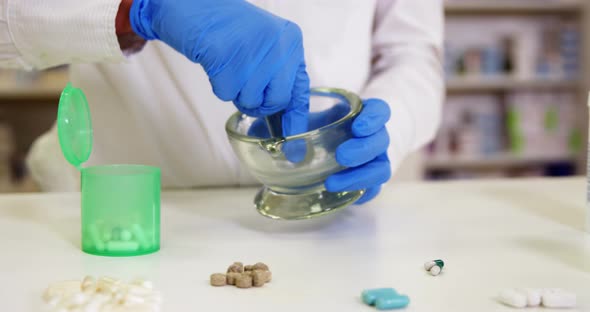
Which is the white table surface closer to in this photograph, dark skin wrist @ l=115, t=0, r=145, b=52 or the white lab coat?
the white lab coat

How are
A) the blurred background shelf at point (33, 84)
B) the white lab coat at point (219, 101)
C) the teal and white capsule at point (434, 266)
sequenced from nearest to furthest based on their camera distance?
the teal and white capsule at point (434, 266), the white lab coat at point (219, 101), the blurred background shelf at point (33, 84)

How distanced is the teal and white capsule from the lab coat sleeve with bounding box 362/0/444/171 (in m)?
0.40

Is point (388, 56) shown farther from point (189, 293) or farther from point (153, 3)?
point (189, 293)

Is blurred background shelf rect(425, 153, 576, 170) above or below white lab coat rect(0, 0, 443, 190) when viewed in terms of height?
below

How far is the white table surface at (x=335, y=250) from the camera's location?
0.65m

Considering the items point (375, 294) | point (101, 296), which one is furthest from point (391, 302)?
point (101, 296)

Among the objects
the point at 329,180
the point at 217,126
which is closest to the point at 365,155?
the point at 329,180

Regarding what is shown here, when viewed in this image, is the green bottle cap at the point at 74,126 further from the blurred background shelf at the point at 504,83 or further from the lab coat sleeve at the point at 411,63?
the blurred background shelf at the point at 504,83

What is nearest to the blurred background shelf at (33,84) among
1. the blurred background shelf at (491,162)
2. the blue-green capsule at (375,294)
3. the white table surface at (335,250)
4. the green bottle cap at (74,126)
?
the blurred background shelf at (491,162)

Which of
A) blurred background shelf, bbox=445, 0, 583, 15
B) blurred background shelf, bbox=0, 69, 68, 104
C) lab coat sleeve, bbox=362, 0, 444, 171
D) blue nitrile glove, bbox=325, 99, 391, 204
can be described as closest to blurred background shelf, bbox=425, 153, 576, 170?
blurred background shelf, bbox=445, 0, 583, 15

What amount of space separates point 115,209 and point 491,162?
280 cm

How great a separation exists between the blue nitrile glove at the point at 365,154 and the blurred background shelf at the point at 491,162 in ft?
7.73

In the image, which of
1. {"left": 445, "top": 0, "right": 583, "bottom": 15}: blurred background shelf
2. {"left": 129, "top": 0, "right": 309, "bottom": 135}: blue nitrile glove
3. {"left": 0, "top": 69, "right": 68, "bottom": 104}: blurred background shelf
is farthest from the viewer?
{"left": 445, "top": 0, "right": 583, "bottom": 15}: blurred background shelf

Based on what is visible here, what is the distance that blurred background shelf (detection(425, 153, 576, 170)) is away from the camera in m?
3.20
